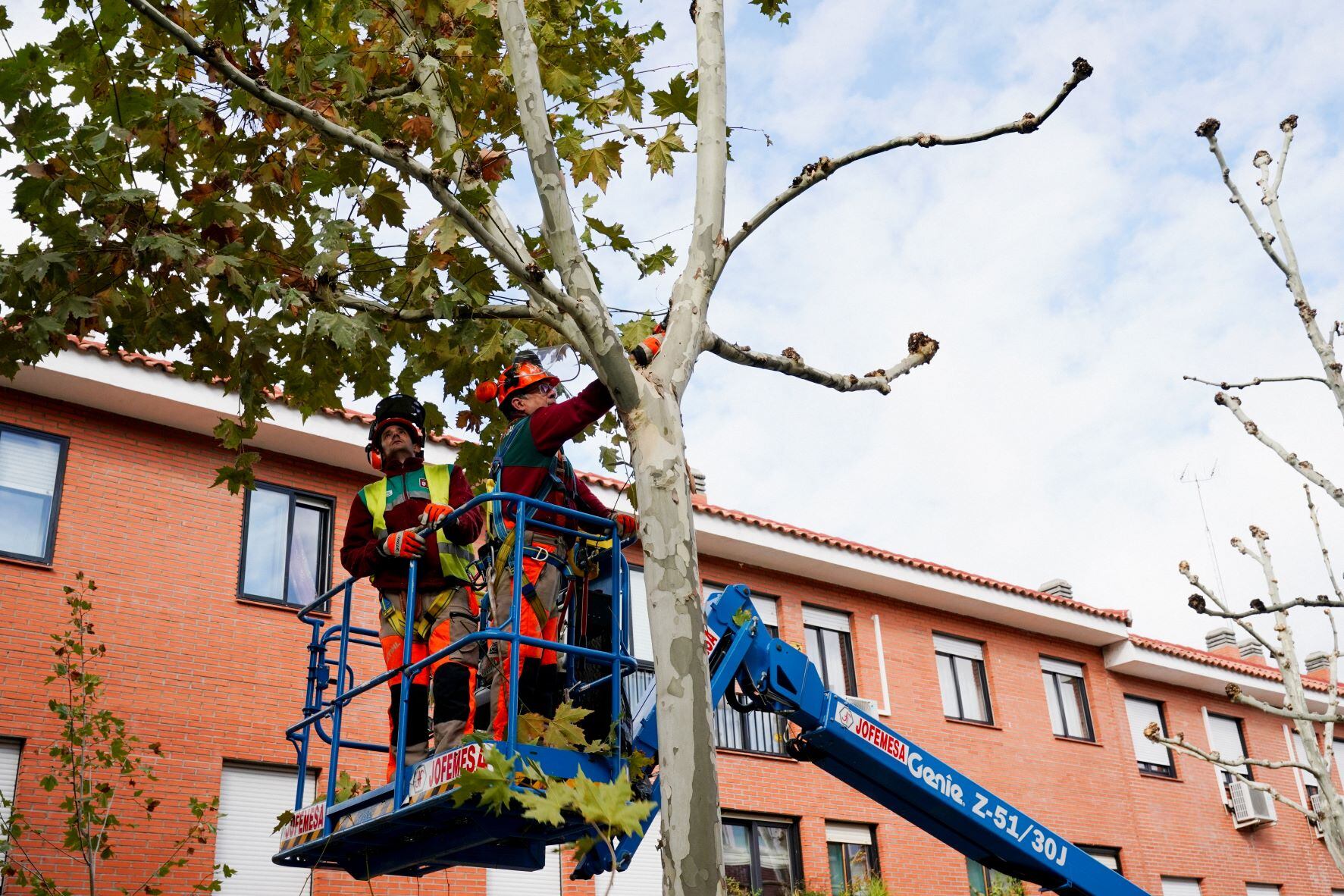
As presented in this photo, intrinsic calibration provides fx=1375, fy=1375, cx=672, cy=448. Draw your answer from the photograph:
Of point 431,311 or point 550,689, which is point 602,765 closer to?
point 550,689

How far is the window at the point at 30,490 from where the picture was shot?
13047mm

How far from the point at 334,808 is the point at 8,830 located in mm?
5585

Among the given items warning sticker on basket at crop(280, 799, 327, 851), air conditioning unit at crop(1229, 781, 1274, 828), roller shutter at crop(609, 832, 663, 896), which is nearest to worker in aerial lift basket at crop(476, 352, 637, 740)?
warning sticker on basket at crop(280, 799, 327, 851)

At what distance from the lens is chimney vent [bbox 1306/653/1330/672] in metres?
31.9

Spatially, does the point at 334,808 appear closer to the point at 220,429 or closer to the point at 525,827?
the point at 525,827

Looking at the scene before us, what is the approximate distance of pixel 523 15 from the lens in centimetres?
652

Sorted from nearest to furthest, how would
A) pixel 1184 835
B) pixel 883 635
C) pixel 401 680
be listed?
pixel 401 680 → pixel 883 635 → pixel 1184 835

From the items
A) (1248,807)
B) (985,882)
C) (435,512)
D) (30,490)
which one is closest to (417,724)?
(435,512)

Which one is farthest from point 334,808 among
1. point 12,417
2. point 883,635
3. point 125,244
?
point 883,635

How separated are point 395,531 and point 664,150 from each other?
2.66 m

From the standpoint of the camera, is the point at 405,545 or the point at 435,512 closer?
the point at 405,545

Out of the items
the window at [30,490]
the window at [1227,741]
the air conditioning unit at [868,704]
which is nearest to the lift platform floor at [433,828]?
the window at [30,490]

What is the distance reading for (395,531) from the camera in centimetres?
646

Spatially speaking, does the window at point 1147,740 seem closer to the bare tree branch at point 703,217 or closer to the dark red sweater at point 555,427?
the bare tree branch at point 703,217
